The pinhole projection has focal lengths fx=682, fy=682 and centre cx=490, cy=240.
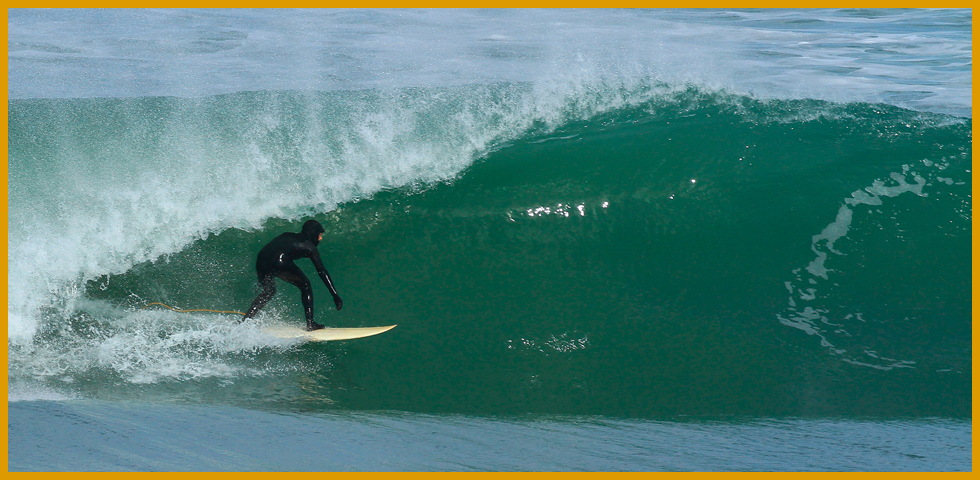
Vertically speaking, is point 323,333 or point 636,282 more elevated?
point 636,282

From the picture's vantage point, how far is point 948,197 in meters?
7.53

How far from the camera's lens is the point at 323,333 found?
5.79 meters

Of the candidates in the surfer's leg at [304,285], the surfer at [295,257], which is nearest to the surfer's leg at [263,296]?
the surfer at [295,257]

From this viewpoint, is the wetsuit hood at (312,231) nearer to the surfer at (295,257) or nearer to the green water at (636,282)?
the surfer at (295,257)

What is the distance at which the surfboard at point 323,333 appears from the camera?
19.0ft

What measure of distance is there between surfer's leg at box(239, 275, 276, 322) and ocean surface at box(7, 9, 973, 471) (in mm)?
248

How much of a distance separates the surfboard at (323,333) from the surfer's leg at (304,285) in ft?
0.20

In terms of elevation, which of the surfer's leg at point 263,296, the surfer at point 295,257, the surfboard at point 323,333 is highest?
the surfer at point 295,257

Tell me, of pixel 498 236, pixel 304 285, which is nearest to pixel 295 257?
pixel 304 285

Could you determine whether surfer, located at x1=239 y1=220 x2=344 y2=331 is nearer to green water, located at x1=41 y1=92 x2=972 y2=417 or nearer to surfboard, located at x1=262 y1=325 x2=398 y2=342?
surfboard, located at x1=262 y1=325 x2=398 y2=342

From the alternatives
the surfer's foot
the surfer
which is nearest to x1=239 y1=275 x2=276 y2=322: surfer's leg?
the surfer

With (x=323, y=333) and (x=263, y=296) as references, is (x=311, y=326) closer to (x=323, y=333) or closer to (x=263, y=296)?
(x=323, y=333)

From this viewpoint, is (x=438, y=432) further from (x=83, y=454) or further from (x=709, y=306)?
(x=709, y=306)

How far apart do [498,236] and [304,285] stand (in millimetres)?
2175
